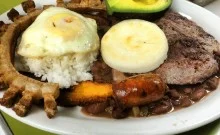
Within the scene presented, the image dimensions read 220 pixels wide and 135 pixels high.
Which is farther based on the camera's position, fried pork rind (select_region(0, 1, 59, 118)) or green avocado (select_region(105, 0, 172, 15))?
green avocado (select_region(105, 0, 172, 15))

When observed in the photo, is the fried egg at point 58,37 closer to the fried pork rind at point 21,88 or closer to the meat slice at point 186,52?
the fried pork rind at point 21,88

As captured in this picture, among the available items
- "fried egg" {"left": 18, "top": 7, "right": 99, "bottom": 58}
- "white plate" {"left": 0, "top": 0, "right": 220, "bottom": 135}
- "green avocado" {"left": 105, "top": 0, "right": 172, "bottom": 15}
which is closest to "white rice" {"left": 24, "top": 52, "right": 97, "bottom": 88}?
"fried egg" {"left": 18, "top": 7, "right": 99, "bottom": 58}

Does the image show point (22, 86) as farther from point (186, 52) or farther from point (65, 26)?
point (186, 52)

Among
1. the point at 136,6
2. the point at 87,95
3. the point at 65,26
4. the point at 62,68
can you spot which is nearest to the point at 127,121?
the point at 87,95

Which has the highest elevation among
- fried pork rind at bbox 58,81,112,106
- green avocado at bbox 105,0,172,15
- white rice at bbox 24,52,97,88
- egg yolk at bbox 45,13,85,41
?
egg yolk at bbox 45,13,85,41

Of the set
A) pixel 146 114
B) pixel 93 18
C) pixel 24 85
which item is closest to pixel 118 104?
pixel 146 114

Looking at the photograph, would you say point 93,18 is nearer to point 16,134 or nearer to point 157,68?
point 157,68

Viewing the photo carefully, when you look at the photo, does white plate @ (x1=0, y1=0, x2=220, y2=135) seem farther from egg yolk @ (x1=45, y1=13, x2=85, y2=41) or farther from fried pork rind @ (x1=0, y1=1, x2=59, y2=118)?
egg yolk @ (x1=45, y1=13, x2=85, y2=41)
